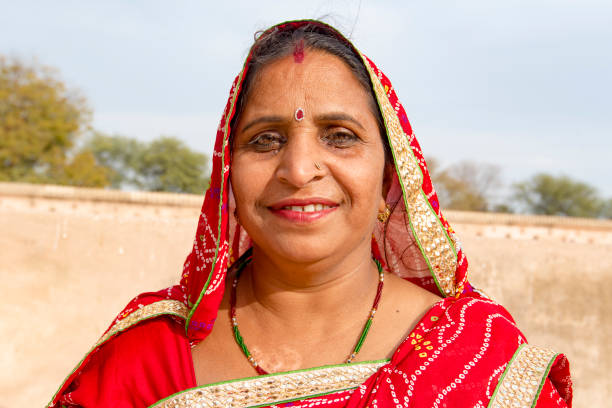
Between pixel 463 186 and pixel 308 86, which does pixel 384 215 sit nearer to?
pixel 308 86

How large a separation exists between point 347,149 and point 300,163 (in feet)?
0.57

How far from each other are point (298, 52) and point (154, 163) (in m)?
30.2

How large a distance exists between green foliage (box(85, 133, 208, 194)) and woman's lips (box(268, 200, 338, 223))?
88.0 ft

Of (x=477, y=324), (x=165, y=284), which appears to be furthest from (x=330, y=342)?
(x=165, y=284)

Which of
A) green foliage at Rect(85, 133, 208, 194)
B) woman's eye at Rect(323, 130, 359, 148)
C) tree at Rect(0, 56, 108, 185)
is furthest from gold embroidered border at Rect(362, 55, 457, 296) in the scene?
green foliage at Rect(85, 133, 208, 194)

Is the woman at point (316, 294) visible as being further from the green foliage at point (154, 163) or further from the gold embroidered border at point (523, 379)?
the green foliage at point (154, 163)

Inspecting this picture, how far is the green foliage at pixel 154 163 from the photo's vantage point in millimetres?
29250

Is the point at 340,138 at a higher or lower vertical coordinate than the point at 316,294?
higher

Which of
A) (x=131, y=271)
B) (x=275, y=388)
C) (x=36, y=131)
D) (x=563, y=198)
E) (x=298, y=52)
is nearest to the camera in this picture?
(x=275, y=388)

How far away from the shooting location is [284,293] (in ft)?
6.00

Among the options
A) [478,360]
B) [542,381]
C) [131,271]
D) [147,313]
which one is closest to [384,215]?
[478,360]

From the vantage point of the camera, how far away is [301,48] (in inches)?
69.0

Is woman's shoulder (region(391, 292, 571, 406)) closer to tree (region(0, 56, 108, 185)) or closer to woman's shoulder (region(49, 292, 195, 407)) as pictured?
woman's shoulder (region(49, 292, 195, 407))

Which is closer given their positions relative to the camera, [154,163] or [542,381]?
[542,381]
